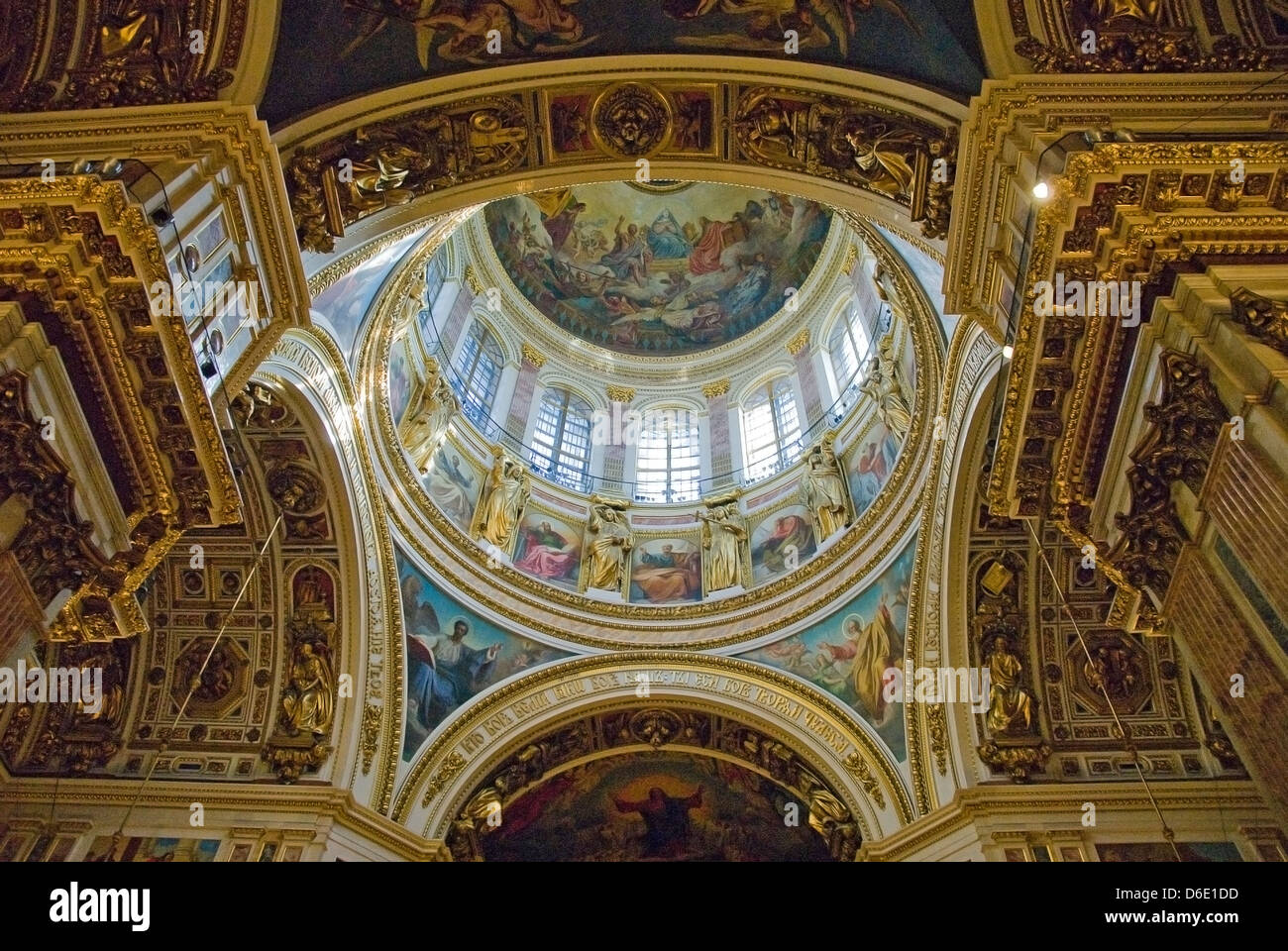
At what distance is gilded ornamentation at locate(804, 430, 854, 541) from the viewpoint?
1658 centimetres

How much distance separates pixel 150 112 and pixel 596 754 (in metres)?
11.4

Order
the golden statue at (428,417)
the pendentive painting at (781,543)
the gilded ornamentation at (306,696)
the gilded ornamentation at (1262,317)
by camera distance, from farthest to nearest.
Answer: the pendentive painting at (781,543) < the golden statue at (428,417) < the gilded ornamentation at (306,696) < the gilded ornamentation at (1262,317)

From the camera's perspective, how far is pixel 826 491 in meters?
17.0

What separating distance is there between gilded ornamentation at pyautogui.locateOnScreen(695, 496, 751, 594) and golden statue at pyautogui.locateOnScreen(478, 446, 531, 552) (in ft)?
11.8

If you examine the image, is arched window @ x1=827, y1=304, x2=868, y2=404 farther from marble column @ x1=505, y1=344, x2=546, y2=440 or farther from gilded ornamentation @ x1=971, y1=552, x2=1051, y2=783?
marble column @ x1=505, y1=344, x2=546, y2=440

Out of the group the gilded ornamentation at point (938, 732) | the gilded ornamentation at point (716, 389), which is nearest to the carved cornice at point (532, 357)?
the gilded ornamentation at point (716, 389)

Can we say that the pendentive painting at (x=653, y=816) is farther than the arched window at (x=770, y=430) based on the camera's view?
No

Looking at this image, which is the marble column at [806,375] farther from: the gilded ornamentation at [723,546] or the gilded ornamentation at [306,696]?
the gilded ornamentation at [306,696]

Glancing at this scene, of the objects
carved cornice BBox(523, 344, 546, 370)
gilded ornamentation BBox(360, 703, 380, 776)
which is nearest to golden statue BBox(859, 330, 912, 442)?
carved cornice BBox(523, 344, 546, 370)

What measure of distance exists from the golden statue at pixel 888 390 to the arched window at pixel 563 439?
21.7 ft

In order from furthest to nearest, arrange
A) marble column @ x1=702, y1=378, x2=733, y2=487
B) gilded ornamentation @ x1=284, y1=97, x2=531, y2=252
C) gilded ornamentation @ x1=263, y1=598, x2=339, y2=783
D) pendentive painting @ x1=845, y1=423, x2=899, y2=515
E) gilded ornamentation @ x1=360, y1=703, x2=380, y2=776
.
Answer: marble column @ x1=702, y1=378, x2=733, y2=487
pendentive painting @ x1=845, y1=423, x2=899, y2=515
gilded ornamentation @ x1=360, y1=703, x2=380, y2=776
gilded ornamentation @ x1=263, y1=598, x2=339, y2=783
gilded ornamentation @ x1=284, y1=97, x2=531, y2=252

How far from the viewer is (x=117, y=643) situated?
12.4 metres

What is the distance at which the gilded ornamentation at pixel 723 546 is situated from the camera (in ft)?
57.2
